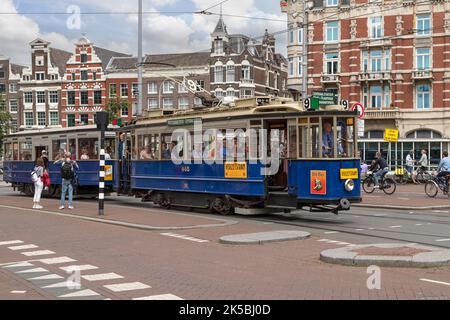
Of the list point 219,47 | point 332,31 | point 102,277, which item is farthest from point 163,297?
point 219,47

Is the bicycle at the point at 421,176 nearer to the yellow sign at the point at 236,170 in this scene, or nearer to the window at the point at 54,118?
the yellow sign at the point at 236,170

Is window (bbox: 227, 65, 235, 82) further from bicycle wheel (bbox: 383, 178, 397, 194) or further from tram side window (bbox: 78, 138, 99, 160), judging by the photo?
tram side window (bbox: 78, 138, 99, 160)

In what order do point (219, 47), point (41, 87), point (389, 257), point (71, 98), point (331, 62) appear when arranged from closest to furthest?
1. point (389, 257)
2. point (331, 62)
3. point (219, 47)
4. point (71, 98)
5. point (41, 87)

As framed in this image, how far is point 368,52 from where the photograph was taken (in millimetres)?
52812

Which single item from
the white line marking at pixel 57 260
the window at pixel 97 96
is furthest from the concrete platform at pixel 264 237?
the window at pixel 97 96

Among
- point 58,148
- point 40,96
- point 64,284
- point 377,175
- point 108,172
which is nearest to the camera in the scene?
point 64,284

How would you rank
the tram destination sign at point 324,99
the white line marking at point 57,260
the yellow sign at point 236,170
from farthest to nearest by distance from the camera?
the yellow sign at point 236,170, the tram destination sign at point 324,99, the white line marking at point 57,260

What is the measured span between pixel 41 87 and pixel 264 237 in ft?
247

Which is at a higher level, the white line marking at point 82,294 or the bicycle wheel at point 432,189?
the bicycle wheel at point 432,189

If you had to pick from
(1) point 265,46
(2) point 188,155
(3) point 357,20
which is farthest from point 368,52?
(2) point 188,155

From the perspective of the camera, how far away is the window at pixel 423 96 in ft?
168

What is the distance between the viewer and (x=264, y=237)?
39.1ft

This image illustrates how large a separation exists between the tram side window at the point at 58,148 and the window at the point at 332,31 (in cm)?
3451

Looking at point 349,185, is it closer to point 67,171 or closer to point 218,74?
point 67,171
